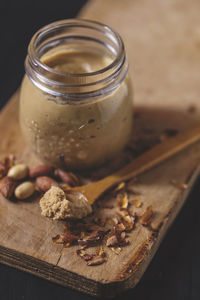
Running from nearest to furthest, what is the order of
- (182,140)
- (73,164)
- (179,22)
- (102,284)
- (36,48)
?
1. (102,284)
2. (36,48)
3. (73,164)
4. (182,140)
5. (179,22)

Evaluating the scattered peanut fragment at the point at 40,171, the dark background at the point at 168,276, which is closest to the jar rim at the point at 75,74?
the scattered peanut fragment at the point at 40,171

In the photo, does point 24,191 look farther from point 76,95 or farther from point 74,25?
point 74,25

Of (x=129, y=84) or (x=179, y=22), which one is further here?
(x=179, y=22)

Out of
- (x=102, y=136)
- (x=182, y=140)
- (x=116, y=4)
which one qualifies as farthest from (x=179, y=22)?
(x=102, y=136)

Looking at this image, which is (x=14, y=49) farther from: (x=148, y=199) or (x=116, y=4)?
(x=148, y=199)

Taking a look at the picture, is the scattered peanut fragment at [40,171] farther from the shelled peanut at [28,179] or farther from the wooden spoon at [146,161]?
the wooden spoon at [146,161]

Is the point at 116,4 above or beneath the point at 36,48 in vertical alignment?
beneath

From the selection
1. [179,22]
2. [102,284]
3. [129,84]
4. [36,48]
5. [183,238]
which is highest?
[36,48]
